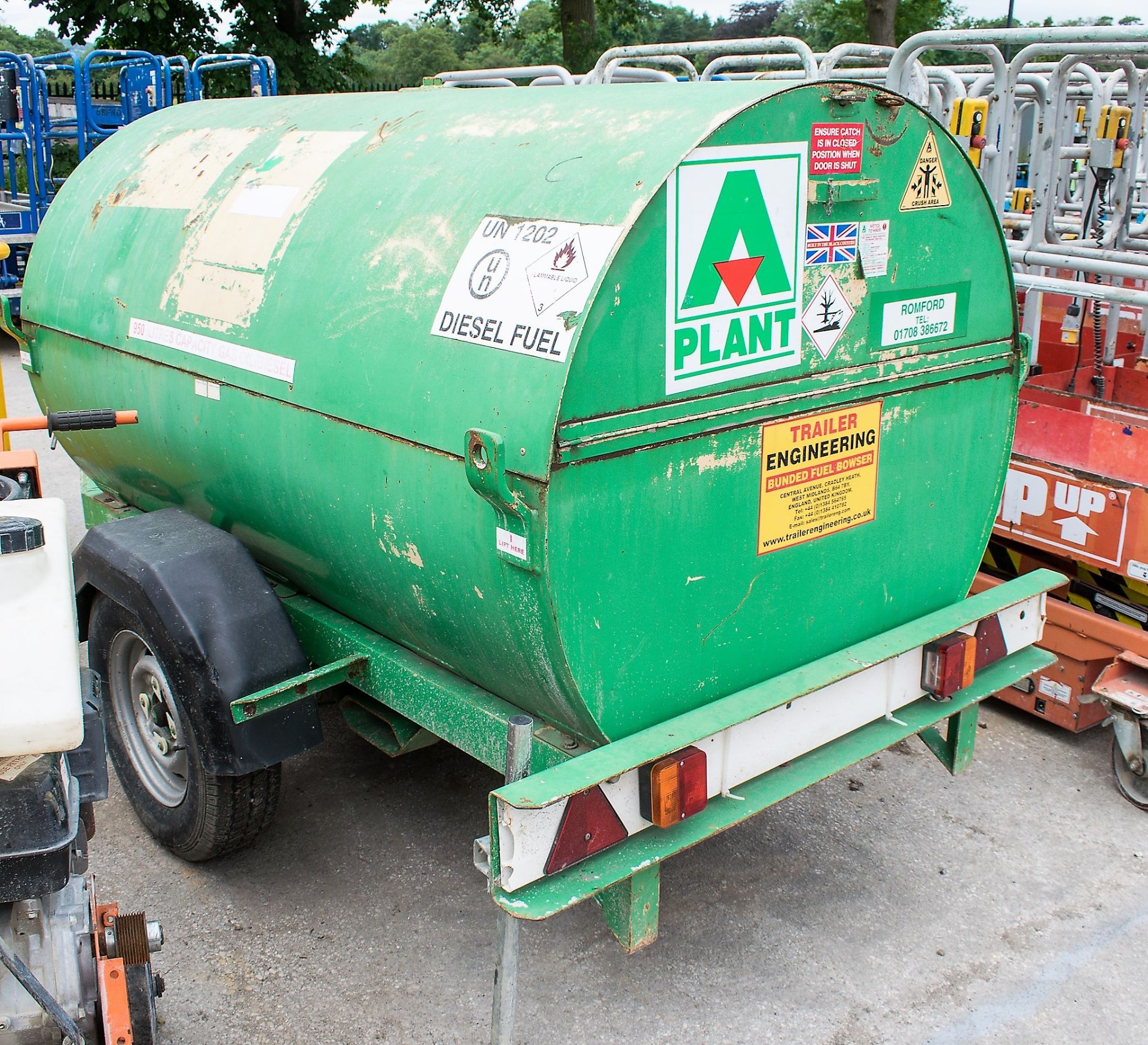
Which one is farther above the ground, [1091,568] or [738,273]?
[738,273]

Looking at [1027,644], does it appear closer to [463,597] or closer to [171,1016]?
[463,597]

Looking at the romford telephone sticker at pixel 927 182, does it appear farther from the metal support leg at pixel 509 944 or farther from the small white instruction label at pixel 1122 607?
the small white instruction label at pixel 1122 607

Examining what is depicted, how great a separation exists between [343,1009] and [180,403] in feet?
5.60

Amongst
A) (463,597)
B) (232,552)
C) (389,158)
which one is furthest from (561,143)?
(232,552)

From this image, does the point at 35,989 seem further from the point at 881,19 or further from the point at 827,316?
the point at 881,19

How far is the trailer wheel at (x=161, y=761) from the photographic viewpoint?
123 inches

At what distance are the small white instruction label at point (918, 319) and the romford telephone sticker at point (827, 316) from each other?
0.14 metres

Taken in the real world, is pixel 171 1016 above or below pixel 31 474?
below

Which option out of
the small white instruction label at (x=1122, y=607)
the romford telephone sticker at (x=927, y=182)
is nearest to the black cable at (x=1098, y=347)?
the small white instruction label at (x=1122, y=607)

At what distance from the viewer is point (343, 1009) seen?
2869 mm

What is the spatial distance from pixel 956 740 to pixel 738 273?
1.60 metres

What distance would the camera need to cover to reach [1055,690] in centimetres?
414

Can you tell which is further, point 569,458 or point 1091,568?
point 1091,568

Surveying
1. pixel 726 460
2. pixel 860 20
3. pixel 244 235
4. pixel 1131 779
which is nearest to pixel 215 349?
pixel 244 235
